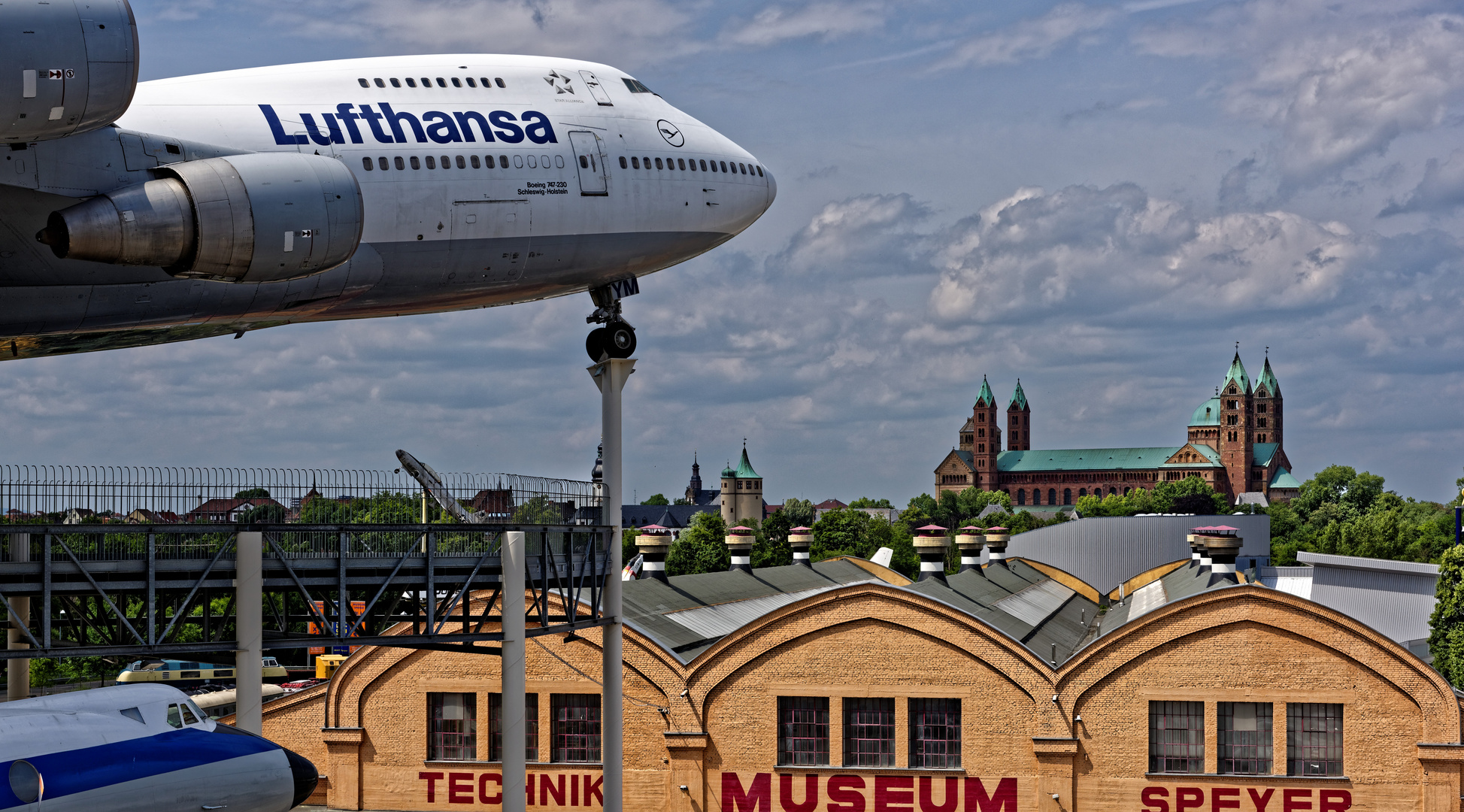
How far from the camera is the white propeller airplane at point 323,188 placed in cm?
2422

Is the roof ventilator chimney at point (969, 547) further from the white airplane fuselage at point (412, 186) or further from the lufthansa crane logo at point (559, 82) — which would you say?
the lufthansa crane logo at point (559, 82)

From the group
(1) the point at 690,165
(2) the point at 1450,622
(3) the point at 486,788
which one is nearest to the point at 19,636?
(3) the point at 486,788

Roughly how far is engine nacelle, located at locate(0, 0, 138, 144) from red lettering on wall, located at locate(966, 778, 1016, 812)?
32.1 metres

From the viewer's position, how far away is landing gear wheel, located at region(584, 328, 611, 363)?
36.9 m

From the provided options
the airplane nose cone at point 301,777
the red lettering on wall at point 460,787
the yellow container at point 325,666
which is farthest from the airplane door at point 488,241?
the yellow container at point 325,666

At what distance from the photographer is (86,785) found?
2242 cm

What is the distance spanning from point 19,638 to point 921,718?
2540 cm

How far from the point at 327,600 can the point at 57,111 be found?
11.8 meters

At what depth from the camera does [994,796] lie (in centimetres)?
4522

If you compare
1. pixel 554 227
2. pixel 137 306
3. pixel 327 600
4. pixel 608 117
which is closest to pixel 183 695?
pixel 327 600

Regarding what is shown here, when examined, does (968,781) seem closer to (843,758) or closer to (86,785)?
(843,758)

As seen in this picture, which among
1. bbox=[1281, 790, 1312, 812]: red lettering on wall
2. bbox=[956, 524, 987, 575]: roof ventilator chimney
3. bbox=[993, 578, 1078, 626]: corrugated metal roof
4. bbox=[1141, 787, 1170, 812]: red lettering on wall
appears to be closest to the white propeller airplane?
bbox=[1141, 787, 1170, 812]: red lettering on wall

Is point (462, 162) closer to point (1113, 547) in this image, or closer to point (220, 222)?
point (220, 222)

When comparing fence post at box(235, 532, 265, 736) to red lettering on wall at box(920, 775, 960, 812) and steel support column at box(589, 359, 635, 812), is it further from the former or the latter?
red lettering on wall at box(920, 775, 960, 812)
